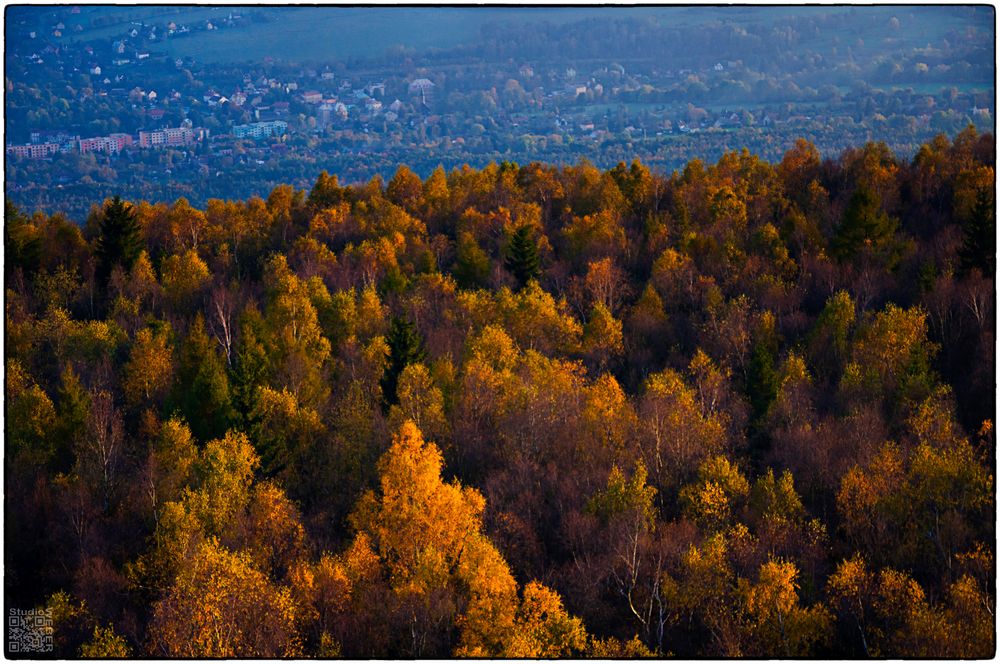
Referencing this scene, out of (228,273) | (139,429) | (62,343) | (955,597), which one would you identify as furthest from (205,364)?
(955,597)

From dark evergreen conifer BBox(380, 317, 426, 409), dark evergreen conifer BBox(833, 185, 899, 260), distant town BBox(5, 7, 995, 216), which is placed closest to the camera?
dark evergreen conifer BBox(380, 317, 426, 409)

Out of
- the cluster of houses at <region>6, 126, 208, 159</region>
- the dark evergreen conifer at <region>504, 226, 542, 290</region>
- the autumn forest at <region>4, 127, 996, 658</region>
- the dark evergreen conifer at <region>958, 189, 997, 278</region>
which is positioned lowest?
the autumn forest at <region>4, 127, 996, 658</region>

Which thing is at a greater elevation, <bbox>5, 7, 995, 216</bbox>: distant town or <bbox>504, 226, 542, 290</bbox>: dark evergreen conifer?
<bbox>5, 7, 995, 216</bbox>: distant town

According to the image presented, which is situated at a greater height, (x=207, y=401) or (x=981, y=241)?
(x=981, y=241)

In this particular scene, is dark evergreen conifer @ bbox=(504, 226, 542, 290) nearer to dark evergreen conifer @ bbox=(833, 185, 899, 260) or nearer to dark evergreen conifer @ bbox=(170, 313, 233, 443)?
dark evergreen conifer @ bbox=(833, 185, 899, 260)

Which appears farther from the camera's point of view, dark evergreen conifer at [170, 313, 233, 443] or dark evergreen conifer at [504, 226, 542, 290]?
dark evergreen conifer at [504, 226, 542, 290]

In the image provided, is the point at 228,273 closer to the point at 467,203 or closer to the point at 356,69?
the point at 467,203

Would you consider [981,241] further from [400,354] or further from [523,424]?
[400,354]

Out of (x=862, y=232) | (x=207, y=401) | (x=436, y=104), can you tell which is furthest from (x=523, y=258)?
(x=436, y=104)

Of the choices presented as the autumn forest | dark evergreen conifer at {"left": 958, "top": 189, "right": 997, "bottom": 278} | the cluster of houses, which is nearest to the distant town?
the cluster of houses
